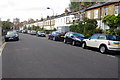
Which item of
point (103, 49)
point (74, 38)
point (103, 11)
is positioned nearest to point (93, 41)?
point (103, 49)

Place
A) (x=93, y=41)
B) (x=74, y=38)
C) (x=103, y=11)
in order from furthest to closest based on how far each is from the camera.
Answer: (x=103, y=11), (x=74, y=38), (x=93, y=41)

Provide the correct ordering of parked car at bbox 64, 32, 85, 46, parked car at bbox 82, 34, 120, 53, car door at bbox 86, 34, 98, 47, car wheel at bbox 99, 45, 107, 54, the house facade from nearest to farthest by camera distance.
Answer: parked car at bbox 82, 34, 120, 53
car wheel at bbox 99, 45, 107, 54
car door at bbox 86, 34, 98, 47
parked car at bbox 64, 32, 85, 46
the house facade

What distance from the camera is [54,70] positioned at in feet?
21.6

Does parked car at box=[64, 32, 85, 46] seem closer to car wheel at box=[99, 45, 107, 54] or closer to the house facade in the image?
car wheel at box=[99, 45, 107, 54]

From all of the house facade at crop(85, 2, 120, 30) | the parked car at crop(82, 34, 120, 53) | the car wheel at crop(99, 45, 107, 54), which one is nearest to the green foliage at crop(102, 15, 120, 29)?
the house facade at crop(85, 2, 120, 30)

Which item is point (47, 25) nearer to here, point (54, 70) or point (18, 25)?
point (54, 70)

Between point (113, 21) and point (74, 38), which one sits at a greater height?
point (113, 21)

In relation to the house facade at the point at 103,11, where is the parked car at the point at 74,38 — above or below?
below

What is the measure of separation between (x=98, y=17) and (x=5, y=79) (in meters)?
27.3

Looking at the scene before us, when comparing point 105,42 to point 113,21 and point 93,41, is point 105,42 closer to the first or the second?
point 93,41

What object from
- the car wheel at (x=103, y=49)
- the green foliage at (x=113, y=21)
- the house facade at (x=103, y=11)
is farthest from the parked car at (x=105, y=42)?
the house facade at (x=103, y=11)

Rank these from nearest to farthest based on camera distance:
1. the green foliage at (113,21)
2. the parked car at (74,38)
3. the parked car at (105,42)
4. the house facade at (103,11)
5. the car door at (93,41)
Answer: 1. the parked car at (105,42)
2. the car door at (93,41)
3. the parked car at (74,38)
4. the green foliage at (113,21)
5. the house facade at (103,11)

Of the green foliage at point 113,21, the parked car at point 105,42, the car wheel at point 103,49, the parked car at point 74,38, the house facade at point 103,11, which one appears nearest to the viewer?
the parked car at point 105,42

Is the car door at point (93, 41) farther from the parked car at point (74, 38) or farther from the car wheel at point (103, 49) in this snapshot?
the parked car at point (74, 38)
